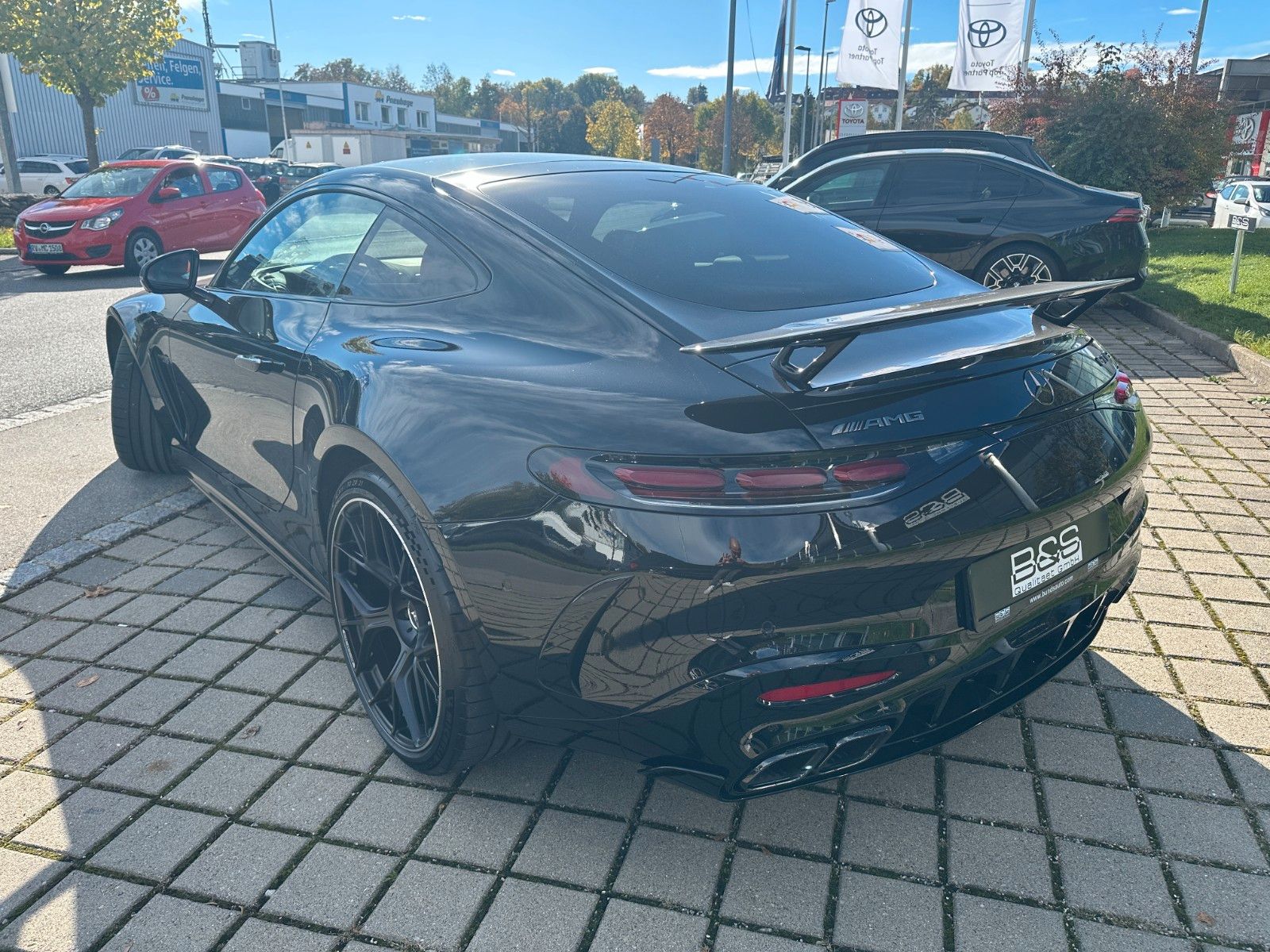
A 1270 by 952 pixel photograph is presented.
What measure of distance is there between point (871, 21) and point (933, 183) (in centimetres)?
1935

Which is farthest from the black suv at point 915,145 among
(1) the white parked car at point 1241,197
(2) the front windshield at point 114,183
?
(1) the white parked car at point 1241,197

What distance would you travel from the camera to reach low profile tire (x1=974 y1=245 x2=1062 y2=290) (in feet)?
27.1

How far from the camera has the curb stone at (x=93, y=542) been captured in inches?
150

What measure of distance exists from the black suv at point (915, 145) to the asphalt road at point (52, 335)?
631 cm

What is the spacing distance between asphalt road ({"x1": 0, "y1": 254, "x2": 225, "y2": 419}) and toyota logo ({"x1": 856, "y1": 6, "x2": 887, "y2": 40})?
64.1 ft

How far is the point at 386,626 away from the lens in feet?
8.75

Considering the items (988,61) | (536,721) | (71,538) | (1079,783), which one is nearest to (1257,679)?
(1079,783)

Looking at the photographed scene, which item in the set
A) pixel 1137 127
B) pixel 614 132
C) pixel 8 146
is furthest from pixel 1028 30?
pixel 614 132

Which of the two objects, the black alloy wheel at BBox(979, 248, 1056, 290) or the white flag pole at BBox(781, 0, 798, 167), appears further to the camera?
the white flag pole at BBox(781, 0, 798, 167)

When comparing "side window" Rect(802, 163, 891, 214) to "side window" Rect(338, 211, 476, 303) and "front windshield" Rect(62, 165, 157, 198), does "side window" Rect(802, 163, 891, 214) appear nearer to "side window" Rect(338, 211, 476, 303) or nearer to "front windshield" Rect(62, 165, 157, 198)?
"side window" Rect(338, 211, 476, 303)

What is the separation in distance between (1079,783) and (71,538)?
394 cm

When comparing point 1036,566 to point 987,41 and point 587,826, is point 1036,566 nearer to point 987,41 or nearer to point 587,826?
point 587,826

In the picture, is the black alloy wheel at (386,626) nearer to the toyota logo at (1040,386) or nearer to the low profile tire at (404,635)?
the low profile tire at (404,635)

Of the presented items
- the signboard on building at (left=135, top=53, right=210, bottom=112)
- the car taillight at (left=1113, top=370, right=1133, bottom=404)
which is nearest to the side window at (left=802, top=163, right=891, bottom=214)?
the car taillight at (left=1113, top=370, right=1133, bottom=404)
